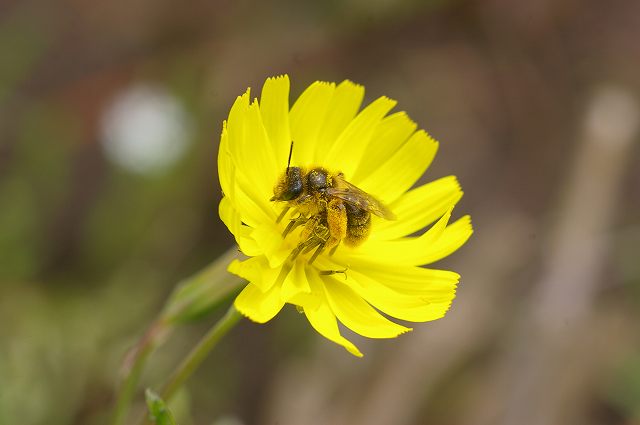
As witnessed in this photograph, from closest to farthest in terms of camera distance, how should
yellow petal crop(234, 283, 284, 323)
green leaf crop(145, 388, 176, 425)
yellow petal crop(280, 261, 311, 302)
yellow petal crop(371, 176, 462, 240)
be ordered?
yellow petal crop(234, 283, 284, 323)
green leaf crop(145, 388, 176, 425)
yellow petal crop(280, 261, 311, 302)
yellow petal crop(371, 176, 462, 240)

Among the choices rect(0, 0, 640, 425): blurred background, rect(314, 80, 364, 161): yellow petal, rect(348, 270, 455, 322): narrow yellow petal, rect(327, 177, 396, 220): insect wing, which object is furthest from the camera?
rect(0, 0, 640, 425): blurred background

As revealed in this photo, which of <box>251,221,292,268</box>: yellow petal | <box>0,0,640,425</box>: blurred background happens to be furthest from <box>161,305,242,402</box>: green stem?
<box>0,0,640,425</box>: blurred background

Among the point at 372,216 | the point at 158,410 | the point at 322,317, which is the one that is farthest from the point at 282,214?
the point at 158,410

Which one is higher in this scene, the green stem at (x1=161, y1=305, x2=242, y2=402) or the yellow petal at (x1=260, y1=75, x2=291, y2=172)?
the yellow petal at (x1=260, y1=75, x2=291, y2=172)

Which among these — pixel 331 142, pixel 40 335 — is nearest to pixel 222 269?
pixel 331 142

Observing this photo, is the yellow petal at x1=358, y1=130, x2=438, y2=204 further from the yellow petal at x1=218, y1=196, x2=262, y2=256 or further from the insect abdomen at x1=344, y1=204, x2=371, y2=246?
the yellow petal at x1=218, y1=196, x2=262, y2=256

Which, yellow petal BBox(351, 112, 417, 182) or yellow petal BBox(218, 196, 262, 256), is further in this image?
yellow petal BBox(351, 112, 417, 182)

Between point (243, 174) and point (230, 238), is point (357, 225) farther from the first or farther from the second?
point (230, 238)

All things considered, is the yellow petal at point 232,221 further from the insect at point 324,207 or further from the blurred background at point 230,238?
the blurred background at point 230,238
